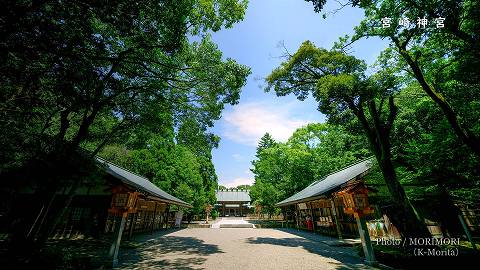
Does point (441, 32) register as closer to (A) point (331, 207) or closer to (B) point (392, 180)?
(B) point (392, 180)

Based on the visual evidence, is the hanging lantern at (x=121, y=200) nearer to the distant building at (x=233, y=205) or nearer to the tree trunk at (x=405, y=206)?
the tree trunk at (x=405, y=206)

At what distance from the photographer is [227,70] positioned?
10.3 metres

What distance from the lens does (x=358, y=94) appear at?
1060 centimetres

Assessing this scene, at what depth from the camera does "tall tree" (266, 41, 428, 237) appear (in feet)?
29.2

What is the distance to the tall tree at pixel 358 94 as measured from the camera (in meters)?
8.91

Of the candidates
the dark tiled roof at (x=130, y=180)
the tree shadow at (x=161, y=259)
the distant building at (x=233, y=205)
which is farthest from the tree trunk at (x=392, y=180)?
the distant building at (x=233, y=205)

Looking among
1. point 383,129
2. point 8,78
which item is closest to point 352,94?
point 383,129

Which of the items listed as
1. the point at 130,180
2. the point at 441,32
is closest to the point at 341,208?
the point at 441,32

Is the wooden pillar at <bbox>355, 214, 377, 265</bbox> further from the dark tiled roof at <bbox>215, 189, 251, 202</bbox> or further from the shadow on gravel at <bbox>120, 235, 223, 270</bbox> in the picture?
the dark tiled roof at <bbox>215, 189, 251, 202</bbox>

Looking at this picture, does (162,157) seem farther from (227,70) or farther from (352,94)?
(352,94)

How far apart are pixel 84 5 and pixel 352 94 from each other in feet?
34.5

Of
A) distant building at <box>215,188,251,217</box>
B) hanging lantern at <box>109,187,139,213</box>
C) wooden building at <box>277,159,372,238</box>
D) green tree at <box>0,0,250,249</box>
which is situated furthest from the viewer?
distant building at <box>215,188,251,217</box>

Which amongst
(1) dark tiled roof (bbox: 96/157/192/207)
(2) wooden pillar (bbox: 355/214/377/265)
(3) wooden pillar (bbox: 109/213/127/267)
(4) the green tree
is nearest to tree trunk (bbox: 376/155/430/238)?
(2) wooden pillar (bbox: 355/214/377/265)

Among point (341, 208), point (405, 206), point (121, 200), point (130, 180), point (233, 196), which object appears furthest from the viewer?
point (233, 196)
